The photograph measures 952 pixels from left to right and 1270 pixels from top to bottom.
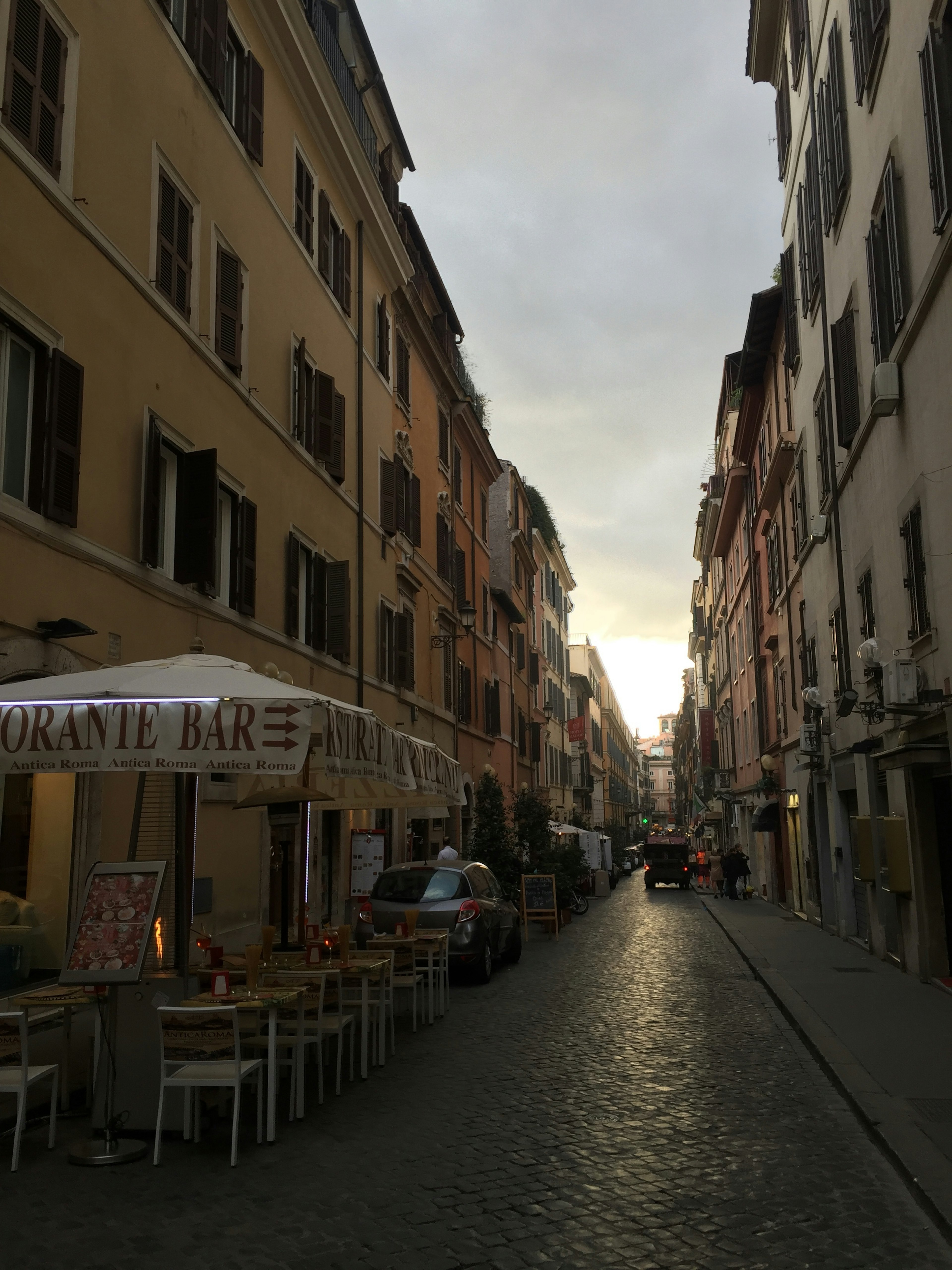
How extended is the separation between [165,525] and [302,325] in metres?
6.57

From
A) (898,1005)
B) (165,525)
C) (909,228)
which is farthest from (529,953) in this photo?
(909,228)

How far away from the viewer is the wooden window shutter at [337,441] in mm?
18469

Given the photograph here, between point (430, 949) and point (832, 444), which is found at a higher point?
point (832, 444)

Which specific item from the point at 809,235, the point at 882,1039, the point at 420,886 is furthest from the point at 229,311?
the point at 882,1039

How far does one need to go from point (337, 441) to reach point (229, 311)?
453 cm

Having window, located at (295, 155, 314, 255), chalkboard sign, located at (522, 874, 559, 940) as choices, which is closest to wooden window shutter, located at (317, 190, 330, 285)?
window, located at (295, 155, 314, 255)

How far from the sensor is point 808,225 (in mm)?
19266

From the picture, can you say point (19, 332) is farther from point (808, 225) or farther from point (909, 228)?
point (808, 225)

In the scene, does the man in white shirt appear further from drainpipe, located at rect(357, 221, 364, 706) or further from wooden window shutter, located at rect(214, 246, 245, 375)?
wooden window shutter, located at rect(214, 246, 245, 375)

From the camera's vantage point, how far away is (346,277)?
2081cm

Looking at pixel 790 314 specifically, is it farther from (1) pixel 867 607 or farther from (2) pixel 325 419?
(2) pixel 325 419

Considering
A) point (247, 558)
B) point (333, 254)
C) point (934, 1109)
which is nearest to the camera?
point (934, 1109)

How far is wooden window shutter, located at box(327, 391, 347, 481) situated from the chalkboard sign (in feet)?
27.8

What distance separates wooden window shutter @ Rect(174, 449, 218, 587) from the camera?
12414mm
